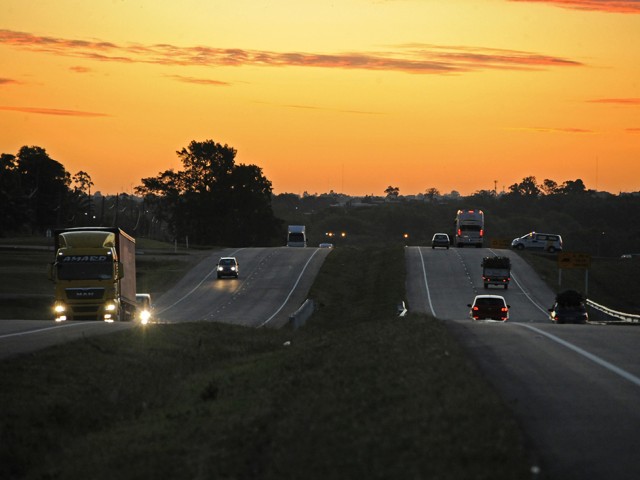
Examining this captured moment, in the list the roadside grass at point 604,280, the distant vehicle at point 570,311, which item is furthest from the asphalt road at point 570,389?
the roadside grass at point 604,280

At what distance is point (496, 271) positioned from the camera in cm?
8575

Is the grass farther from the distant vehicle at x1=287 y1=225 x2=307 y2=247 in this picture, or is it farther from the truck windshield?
the truck windshield

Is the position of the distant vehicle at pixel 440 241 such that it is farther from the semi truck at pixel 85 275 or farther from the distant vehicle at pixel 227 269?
the semi truck at pixel 85 275

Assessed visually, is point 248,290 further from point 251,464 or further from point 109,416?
point 251,464

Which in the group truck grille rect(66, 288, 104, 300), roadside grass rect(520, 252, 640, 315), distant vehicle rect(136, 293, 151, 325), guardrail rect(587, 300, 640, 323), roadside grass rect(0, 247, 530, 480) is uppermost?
roadside grass rect(0, 247, 530, 480)

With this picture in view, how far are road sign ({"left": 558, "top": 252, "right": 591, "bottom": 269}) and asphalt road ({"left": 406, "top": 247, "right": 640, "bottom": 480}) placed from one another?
52.1 metres

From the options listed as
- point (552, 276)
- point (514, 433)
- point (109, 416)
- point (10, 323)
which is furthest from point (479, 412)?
point (552, 276)

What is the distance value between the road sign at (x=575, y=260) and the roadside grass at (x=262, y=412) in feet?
175

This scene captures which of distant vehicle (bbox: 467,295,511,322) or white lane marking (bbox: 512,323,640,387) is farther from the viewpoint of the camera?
distant vehicle (bbox: 467,295,511,322)

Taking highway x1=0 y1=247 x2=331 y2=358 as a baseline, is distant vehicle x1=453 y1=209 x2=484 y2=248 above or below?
above

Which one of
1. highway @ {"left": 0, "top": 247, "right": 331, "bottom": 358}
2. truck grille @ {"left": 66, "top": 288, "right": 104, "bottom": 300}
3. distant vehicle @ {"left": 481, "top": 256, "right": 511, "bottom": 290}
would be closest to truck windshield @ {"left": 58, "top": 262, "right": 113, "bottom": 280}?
truck grille @ {"left": 66, "top": 288, "right": 104, "bottom": 300}

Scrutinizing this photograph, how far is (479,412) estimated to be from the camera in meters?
12.7

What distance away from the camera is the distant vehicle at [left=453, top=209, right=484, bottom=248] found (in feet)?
358

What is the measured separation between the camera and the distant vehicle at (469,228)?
109 meters
